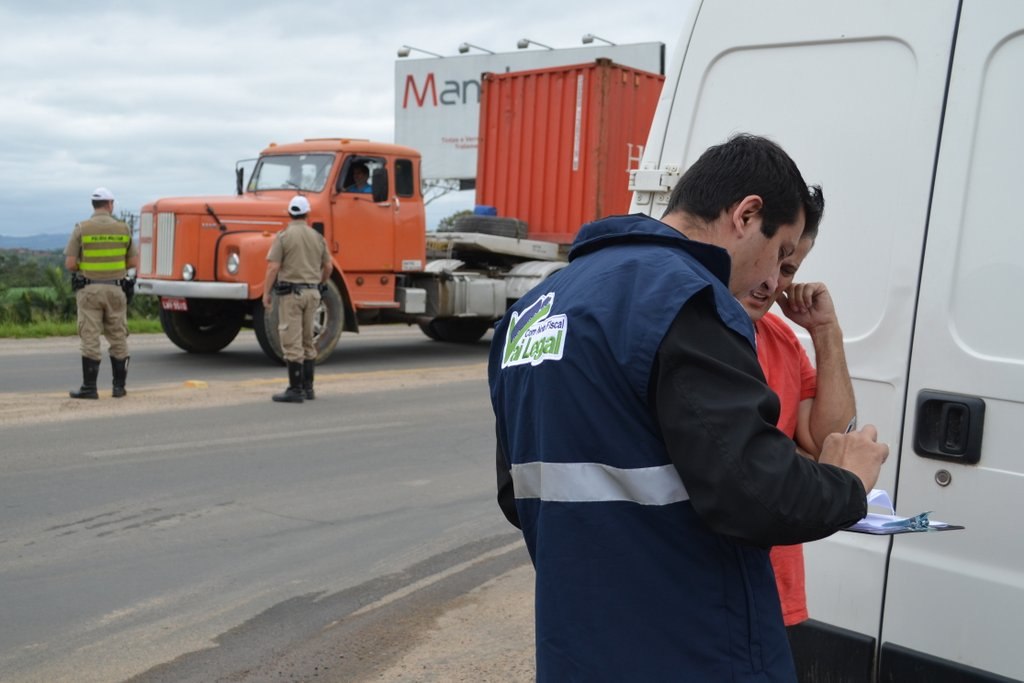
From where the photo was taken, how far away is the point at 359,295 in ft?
49.0

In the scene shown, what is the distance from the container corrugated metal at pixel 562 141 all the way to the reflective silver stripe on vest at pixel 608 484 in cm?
1357

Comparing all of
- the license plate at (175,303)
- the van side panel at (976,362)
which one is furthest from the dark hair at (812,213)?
the license plate at (175,303)

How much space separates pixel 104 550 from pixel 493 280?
426 inches

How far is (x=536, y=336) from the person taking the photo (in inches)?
80.0

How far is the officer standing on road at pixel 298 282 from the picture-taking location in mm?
10852

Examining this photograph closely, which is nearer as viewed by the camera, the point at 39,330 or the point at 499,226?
the point at 499,226

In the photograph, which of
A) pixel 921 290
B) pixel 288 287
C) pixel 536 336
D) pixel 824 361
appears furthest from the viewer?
pixel 288 287

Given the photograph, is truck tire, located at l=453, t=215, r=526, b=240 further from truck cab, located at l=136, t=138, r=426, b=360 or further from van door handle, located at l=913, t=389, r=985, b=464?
van door handle, located at l=913, t=389, r=985, b=464

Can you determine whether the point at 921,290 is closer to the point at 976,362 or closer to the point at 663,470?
the point at 976,362

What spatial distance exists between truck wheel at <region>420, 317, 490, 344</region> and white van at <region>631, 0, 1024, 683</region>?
14.5 metres

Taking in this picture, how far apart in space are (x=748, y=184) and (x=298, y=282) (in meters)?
9.51

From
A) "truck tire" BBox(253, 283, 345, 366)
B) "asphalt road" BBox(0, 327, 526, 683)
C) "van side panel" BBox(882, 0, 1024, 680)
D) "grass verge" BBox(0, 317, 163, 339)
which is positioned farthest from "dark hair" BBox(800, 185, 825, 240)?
"grass verge" BBox(0, 317, 163, 339)

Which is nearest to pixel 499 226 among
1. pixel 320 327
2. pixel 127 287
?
pixel 320 327

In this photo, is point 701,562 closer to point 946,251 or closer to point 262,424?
point 946,251
